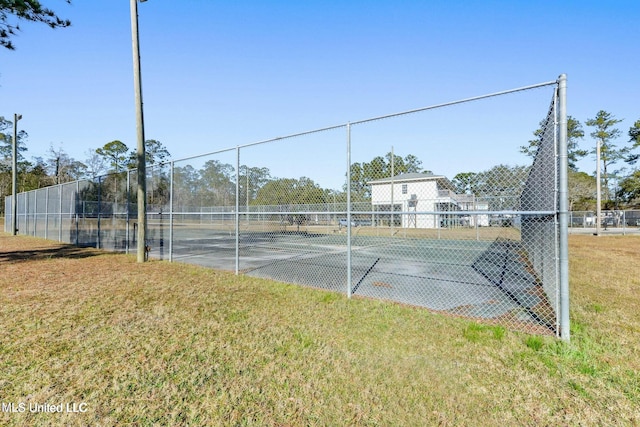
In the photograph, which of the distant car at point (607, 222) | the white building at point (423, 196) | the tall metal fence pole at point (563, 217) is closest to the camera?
the tall metal fence pole at point (563, 217)

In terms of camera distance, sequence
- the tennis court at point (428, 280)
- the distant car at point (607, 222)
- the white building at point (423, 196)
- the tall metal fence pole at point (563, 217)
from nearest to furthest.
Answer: the tall metal fence pole at point (563, 217) < the tennis court at point (428, 280) < the white building at point (423, 196) < the distant car at point (607, 222)

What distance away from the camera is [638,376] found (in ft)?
7.95

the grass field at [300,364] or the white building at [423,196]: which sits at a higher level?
the white building at [423,196]

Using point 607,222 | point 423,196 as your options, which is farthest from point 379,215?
point 607,222

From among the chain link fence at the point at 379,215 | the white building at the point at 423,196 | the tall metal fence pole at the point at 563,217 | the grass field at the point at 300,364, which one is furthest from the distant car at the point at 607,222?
the tall metal fence pole at the point at 563,217

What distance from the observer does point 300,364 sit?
2635mm

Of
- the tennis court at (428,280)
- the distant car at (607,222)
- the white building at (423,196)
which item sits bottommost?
the tennis court at (428,280)

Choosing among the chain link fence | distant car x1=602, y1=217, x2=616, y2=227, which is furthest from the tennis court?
distant car x1=602, y1=217, x2=616, y2=227

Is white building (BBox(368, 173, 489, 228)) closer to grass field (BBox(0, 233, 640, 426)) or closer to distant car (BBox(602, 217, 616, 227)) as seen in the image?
grass field (BBox(0, 233, 640, 426))

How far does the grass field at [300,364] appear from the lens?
2006mm

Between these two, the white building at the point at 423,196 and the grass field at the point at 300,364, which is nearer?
the grass field at the point at 300,364

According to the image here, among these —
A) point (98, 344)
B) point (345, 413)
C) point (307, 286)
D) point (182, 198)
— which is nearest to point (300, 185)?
point (307, 286)

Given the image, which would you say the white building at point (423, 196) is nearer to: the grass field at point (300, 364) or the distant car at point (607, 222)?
the grass field at point (300, 364)

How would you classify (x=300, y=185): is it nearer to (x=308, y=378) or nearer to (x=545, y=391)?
(x=308, y=378)
